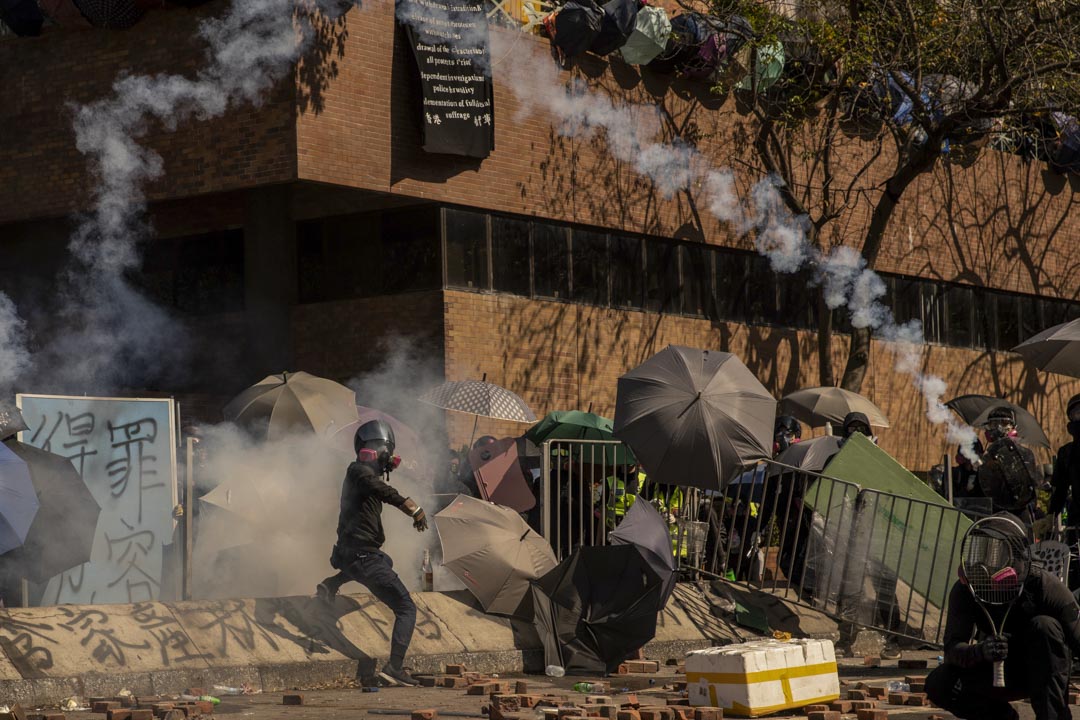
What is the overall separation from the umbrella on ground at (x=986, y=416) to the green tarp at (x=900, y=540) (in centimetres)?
766

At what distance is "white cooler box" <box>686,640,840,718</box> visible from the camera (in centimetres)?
930

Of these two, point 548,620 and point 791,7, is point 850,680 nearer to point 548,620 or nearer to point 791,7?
point 548,620

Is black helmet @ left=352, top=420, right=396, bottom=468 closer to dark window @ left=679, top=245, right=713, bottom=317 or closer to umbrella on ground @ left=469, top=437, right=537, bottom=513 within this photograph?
umbrella on ground @ left=469, top=437, right=537, bottom=513

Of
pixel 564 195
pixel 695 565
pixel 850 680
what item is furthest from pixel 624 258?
pixel 850 680

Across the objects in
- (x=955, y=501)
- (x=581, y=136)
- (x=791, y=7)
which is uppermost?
(x=791, y=7)

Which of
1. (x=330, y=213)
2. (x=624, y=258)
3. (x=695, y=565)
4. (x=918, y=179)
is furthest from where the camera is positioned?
(x=918, y=179)

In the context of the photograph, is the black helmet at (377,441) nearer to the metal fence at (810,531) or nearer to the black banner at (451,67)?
the metal fence at (810,531)

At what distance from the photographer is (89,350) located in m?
21.1

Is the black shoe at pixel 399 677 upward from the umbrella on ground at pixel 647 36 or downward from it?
downward

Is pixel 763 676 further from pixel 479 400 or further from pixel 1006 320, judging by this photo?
pixel 1006 320

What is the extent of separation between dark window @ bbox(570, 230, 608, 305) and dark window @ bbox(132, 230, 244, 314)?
14.3 feet

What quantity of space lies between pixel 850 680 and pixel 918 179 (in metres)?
17.5

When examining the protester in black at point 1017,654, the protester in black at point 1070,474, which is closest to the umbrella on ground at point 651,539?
the protester in black at point 1070,474

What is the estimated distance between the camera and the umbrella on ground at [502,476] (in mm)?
13625
